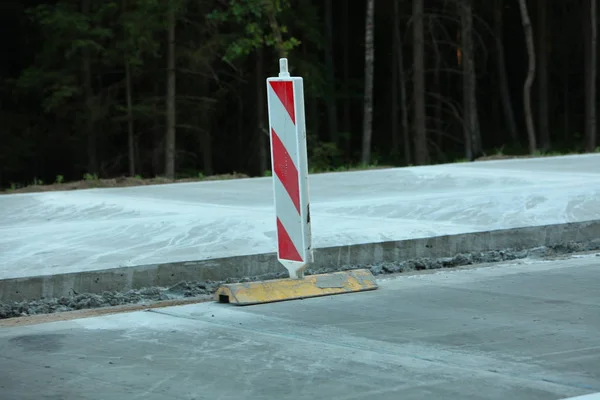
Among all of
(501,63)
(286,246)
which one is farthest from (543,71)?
(286,246)

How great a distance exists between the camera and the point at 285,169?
717 centimetres

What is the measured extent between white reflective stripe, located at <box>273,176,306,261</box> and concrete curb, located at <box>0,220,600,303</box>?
1.02 m

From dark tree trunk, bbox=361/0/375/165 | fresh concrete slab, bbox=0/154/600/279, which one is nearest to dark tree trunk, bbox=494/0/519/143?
dark tree trunk, bbox=361/0/375/165

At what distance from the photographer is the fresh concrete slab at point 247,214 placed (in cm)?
828

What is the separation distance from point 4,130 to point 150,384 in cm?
3609

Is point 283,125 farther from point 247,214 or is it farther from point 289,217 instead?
point 247,214

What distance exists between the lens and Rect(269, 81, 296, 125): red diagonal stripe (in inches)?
281

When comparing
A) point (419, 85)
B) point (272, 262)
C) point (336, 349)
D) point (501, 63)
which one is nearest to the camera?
point (336, 349)

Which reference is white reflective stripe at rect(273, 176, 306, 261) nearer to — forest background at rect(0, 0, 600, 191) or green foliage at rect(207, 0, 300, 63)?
forest background at rect(0, 0, 600, 191)

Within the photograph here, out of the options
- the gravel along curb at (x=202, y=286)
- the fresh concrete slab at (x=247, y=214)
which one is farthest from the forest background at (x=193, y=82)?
the gravel along curb at (x=202, y=286)

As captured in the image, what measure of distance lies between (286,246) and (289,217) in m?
0.22

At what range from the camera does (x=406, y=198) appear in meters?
11.5

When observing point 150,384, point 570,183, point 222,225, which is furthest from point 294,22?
point 150,384

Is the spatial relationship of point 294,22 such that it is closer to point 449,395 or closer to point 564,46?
point 564,46
